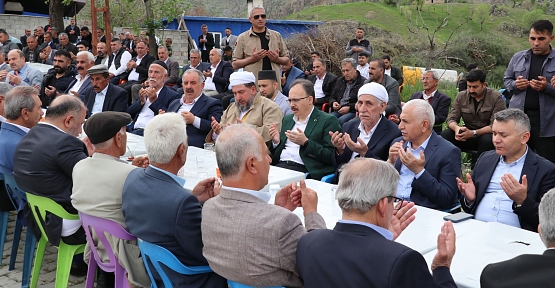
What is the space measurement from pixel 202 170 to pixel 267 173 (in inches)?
73.8

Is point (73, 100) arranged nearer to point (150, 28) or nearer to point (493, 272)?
point (493, 272)

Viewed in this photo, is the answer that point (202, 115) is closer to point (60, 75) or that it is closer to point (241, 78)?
point (241, 78)

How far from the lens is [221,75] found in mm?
10945

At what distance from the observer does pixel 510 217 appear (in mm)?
3576

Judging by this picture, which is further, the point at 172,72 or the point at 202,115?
the point at 172,72

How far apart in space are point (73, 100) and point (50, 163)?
642 millimetres

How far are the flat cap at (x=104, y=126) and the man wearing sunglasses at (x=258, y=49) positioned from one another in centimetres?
382

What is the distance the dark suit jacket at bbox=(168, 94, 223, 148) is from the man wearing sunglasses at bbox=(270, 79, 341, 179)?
1019mm

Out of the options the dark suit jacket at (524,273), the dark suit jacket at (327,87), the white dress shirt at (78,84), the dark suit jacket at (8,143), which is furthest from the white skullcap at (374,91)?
the dark suit jacket at (327,87)

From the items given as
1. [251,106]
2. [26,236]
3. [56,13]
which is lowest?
[26,236]

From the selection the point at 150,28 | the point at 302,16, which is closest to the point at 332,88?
the point at 150,28

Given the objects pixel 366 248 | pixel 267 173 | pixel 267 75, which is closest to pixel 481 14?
pixel 267 75

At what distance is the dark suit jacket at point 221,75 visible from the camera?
10.8 meters

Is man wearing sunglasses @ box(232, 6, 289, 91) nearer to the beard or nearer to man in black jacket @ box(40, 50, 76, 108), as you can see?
the beard
